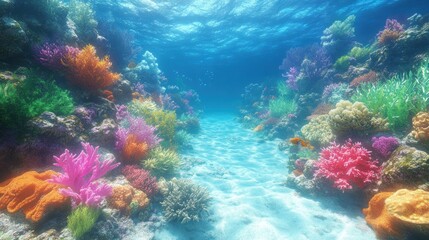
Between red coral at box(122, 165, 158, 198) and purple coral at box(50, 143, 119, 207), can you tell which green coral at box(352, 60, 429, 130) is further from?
purple coral at box(50, 143, 119, 207)

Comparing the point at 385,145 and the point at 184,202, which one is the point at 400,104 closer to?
the point at 385,145

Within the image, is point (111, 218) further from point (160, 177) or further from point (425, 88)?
point (425, 88)

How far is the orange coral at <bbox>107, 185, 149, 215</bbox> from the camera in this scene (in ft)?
15.9

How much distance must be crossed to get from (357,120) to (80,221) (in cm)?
665

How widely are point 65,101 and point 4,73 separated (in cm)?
168

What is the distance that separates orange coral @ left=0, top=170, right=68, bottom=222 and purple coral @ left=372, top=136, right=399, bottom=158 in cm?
664

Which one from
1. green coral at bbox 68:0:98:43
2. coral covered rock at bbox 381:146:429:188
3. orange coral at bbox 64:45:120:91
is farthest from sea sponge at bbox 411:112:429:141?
green coral at bbox 68:0:98:43

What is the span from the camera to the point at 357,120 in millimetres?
6523

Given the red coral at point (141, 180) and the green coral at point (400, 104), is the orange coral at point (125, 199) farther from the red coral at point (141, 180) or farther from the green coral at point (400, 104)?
the green coral at point (400, 104)

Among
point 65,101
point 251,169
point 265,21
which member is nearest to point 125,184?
point 65,101

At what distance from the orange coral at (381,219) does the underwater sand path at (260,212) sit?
30 centimetres

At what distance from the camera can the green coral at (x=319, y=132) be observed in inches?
321

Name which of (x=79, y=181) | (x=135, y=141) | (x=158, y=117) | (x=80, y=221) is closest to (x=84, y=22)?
(x=158, y=117)

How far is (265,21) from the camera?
23547mm
